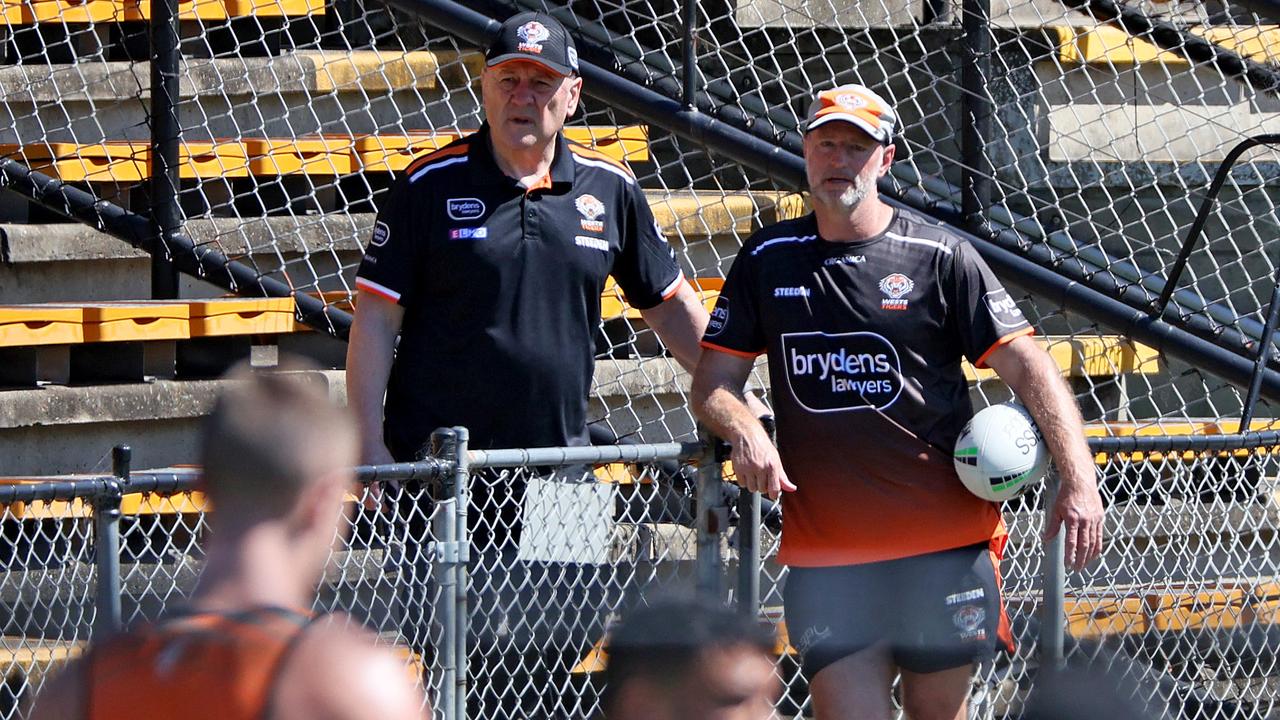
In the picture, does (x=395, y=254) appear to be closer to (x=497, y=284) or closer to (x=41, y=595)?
(x=497, y=284)

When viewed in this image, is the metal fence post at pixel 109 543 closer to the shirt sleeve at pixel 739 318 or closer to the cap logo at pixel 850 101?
the shirt sleeve at pixel 739 318

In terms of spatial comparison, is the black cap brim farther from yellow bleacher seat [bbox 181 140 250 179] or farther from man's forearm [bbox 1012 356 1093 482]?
yellow bleacher seat [bbox 181 140 250 179]

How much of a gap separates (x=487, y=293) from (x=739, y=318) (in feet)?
2.05

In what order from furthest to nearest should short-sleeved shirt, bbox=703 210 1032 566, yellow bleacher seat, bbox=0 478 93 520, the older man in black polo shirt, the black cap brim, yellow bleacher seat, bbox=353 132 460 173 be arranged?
yellow bleacher seat, bbox=353 132 460 173 < yellow bleacher seat, bbox=0 478 93 520 < the black cap brim < the older man in black polo shirt < short-sleeved shirt, bbox=703 210 1032 566

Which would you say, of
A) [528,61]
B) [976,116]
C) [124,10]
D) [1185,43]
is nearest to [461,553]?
[528,61]

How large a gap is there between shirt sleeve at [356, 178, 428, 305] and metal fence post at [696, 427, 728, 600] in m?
0.82

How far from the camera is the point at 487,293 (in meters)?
4.05

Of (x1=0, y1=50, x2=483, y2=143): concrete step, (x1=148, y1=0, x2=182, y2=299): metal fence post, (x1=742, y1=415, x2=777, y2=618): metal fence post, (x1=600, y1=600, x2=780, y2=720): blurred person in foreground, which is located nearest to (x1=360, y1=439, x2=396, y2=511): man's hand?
(x1=742, y1=415, x2=777, y2=618): metal fence post

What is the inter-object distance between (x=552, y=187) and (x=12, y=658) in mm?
1819

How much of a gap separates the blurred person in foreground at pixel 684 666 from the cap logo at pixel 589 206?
218 centimetres

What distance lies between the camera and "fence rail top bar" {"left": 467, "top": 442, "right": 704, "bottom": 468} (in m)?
3.86

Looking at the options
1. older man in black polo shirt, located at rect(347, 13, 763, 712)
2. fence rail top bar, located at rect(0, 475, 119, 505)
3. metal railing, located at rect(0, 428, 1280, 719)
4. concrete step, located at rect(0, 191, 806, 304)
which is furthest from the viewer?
concrete step, located at rect(0, 191, 806, 304)

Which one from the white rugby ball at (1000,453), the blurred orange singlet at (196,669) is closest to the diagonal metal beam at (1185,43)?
the white rugby ball at (1000,453)

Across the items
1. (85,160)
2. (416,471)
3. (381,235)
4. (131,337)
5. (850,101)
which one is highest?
(85,160)
